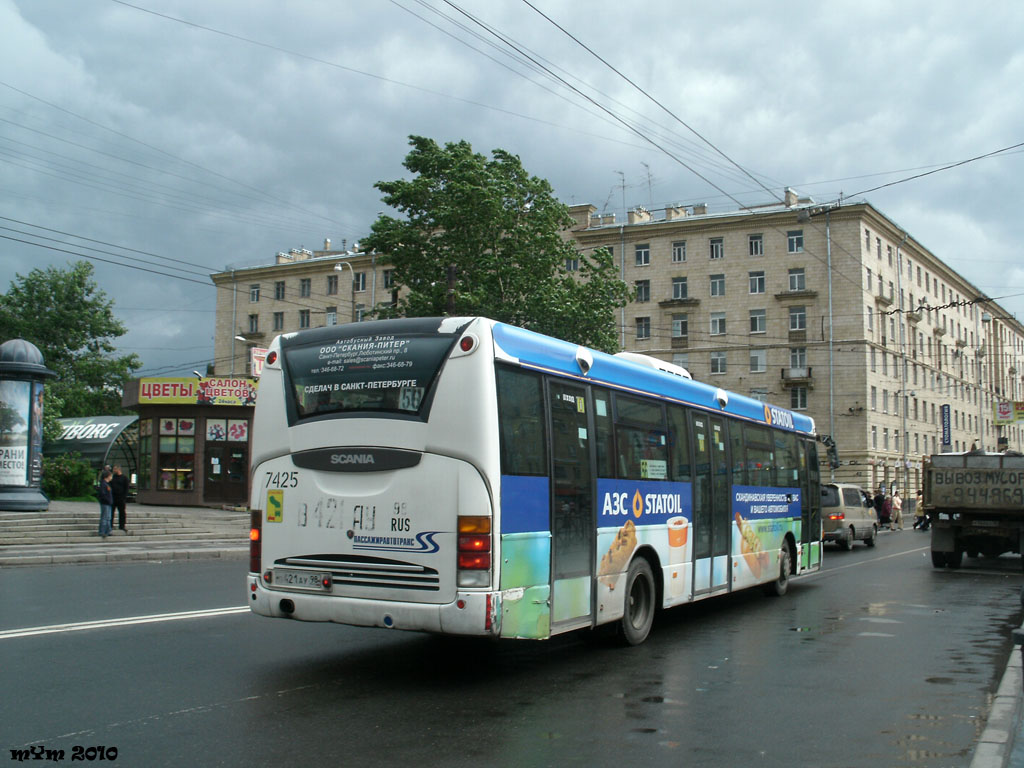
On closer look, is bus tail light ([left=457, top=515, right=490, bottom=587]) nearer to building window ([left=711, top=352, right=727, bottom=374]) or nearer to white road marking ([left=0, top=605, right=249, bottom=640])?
white road marking ([left=0, top=605, right=249, bottom=640])

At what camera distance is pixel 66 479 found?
114 ft

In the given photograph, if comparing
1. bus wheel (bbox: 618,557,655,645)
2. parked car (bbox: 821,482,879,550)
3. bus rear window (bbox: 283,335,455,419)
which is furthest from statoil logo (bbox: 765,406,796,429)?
parked car (bbox: 821,482,879,550)

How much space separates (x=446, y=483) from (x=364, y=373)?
1.20 metres

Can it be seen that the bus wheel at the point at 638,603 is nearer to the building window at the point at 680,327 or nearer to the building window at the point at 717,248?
the building window at the point at 680,327

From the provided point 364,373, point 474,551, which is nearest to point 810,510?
point 474,551

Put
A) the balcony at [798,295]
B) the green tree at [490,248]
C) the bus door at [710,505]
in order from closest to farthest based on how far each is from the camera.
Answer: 1. the bus door at [710,505]
2. the green tree at [490,248]
3. the balcony at [798,295]

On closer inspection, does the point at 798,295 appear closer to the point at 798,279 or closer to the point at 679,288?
the point at 798,279

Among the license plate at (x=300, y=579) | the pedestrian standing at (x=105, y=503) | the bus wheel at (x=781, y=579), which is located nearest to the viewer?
the license plate at (x=300, y=579)

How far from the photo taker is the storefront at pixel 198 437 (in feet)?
114

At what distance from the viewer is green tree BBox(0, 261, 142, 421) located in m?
67.4

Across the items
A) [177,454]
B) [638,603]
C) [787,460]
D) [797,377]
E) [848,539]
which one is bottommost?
[848,539]

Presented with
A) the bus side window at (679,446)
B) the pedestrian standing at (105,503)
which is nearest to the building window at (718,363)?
the pedestrian standing at (105,503)

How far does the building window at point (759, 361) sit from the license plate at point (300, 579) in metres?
56.8

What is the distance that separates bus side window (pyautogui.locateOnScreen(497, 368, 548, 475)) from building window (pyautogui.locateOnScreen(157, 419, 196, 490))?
2946 cm
